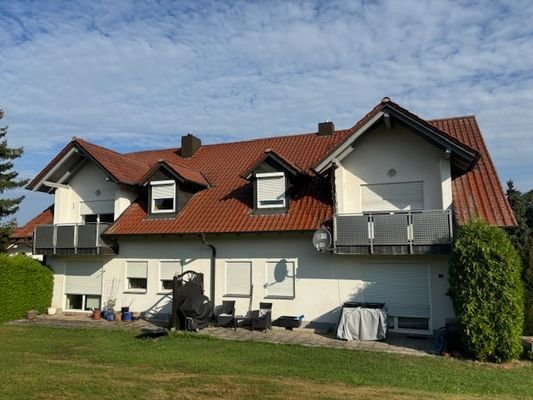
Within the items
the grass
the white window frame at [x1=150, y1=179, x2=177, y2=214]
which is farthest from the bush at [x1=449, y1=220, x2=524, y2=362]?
the white window frame at [x1=150, y1=179, x2=177, y2=214]

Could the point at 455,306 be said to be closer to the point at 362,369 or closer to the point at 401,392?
the point at 362,369

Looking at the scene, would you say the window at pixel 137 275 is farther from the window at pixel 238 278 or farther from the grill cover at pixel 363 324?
the grill cover at pixel 363 324

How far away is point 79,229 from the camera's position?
62.5 feet

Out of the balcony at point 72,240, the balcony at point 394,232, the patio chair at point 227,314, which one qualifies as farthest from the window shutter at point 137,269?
the balcony at point 394,232

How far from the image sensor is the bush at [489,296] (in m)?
11.2

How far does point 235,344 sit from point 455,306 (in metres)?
6.43

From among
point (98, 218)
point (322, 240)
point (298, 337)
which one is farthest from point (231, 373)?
point (98, 218)

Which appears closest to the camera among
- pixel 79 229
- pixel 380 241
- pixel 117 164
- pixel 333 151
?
pixel 380 241

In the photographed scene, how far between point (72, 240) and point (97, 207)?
2391 millimetres

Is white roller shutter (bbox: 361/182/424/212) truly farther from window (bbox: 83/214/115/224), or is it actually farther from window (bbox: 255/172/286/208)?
window (bbox: 83/214/115/224)

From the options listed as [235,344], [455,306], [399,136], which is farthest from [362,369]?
[399,136]

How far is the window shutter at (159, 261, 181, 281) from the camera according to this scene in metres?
18.0

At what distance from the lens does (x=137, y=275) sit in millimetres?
18719

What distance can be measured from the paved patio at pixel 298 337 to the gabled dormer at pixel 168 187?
16.0 feet
